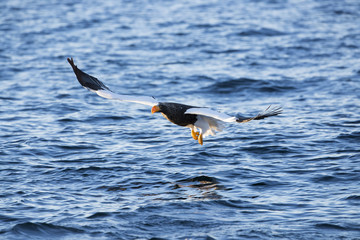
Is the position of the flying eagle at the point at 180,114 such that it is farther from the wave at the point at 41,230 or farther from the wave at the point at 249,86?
the wave at the point at 249,86

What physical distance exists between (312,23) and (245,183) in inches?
662

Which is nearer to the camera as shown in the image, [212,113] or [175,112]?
[212,113]

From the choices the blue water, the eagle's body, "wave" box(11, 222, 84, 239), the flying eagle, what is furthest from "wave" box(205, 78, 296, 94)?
"wave" box(11, 222, 84, 239)

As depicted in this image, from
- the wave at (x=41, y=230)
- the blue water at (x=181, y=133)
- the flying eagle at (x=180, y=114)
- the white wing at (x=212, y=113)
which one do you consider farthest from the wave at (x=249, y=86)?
the wave at (x=41, y=230)

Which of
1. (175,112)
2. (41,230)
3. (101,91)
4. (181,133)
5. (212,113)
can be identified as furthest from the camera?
(181,133)

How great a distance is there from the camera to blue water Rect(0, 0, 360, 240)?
877 centimetres

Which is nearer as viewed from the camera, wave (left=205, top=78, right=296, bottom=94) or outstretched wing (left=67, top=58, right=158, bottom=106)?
outstretched wing (left=67, top=58, right=158, bottom=106)

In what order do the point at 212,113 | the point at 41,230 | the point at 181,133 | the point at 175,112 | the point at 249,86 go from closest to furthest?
the point at 41,230, the point at 212,113, the point at 175,112, the point at 181,133, the point at 249,86

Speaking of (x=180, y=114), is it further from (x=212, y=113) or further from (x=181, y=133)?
(x=181, y=133)

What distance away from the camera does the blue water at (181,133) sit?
8.77m

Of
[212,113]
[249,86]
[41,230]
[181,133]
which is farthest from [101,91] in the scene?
[249,86]

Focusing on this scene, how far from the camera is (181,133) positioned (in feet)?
44.1

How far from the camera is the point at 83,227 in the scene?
334 inches

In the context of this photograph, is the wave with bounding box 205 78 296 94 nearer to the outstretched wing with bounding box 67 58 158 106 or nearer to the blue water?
the blue water
